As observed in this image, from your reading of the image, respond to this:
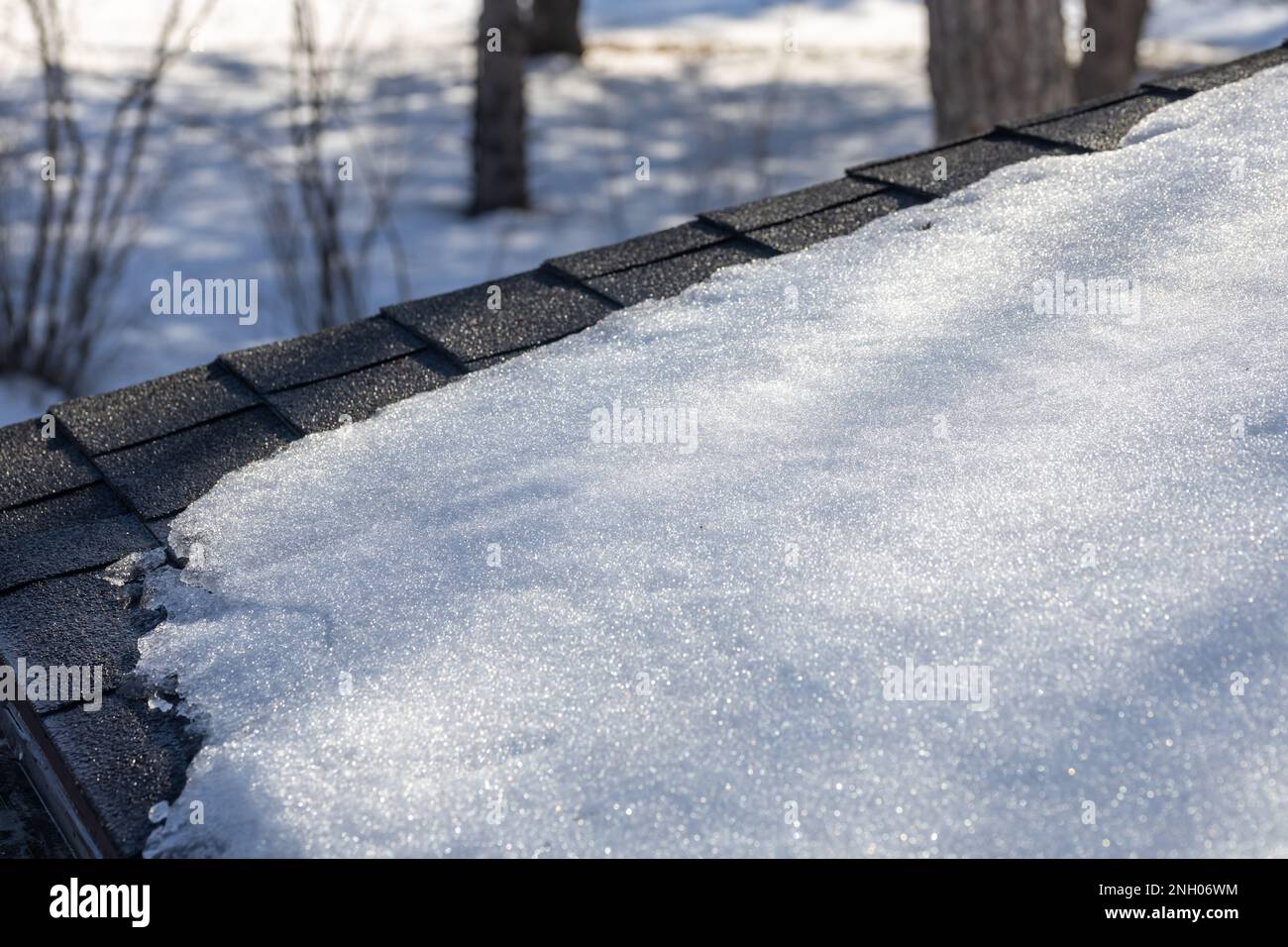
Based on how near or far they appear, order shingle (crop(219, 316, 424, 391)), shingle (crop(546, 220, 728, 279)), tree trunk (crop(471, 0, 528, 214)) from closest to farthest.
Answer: shingle (crop(219, 316, 424, 391)) < shingle (crop(546, 220, 728, 279)) < tree trunk (crop(471, 0, 528, 214))

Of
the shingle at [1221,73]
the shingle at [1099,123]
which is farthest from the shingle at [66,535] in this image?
the shingle at [1221,73]

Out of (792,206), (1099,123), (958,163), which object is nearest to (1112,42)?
(1099,123)

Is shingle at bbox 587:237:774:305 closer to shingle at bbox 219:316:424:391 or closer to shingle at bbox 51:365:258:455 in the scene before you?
shingle at bbox 219:316:424:391

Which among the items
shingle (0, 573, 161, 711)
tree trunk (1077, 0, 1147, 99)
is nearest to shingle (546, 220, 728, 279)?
shingle (0, 573, 161, 711)

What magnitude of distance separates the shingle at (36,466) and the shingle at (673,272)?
102 centimetres

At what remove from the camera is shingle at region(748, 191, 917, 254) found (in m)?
2.66

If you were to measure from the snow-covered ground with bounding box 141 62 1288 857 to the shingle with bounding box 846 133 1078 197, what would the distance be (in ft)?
1.24

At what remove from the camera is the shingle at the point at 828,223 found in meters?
2.66

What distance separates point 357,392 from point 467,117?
10277mm

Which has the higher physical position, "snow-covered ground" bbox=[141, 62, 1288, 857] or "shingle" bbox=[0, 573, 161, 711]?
"snow-covered ground" bbox=[141, 62, 1288, 857]

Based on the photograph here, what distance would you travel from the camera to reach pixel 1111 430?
1.83m

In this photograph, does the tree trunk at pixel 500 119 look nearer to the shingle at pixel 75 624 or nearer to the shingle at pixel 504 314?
the shingle at pixel 504 314
